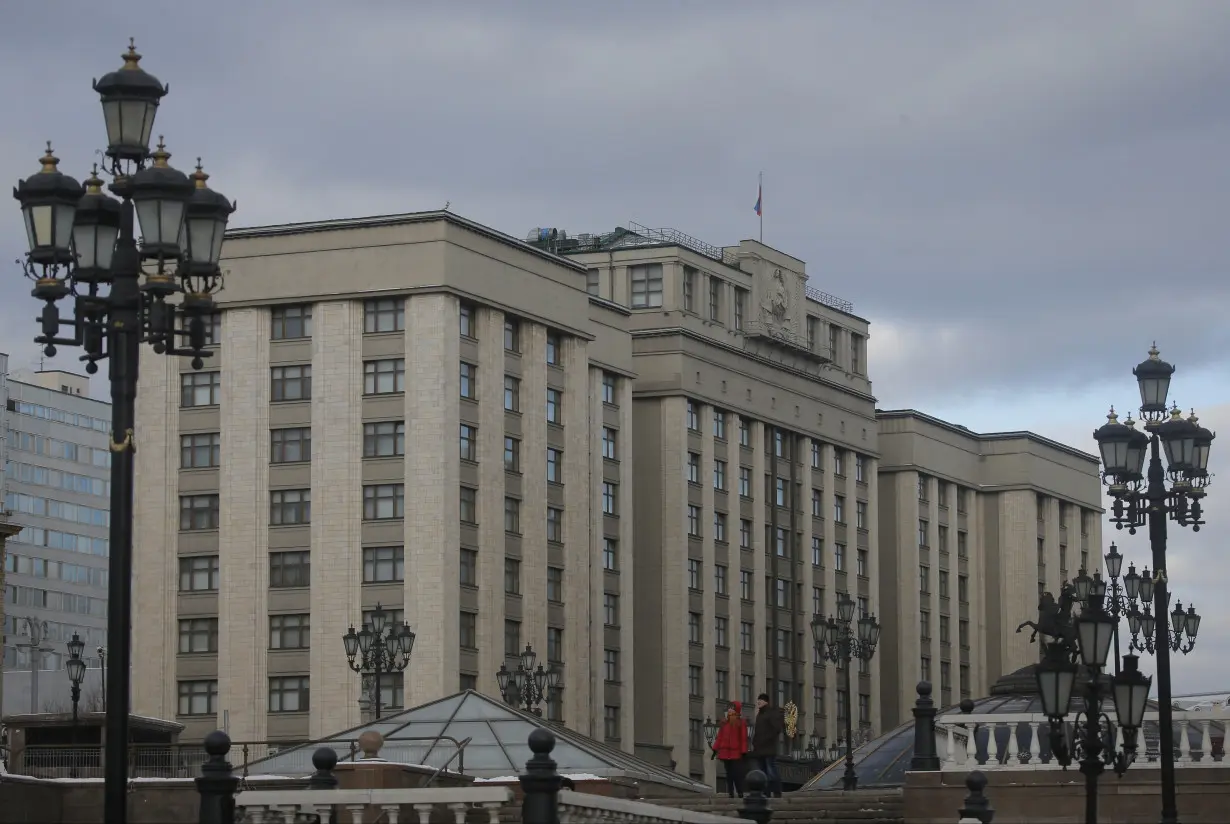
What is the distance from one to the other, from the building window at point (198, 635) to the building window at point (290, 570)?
2503 millimetres

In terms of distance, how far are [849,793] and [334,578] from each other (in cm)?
4411

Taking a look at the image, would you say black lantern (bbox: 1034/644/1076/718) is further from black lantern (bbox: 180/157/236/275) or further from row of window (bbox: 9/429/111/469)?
row of window (bbox: 9/429/111/469)

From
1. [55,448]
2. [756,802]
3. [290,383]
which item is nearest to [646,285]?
[290,383]

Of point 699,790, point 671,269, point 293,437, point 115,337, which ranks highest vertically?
point 671,269

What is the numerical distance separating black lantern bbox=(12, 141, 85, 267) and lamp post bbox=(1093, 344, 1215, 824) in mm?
14605

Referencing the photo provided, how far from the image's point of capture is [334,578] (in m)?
77.4

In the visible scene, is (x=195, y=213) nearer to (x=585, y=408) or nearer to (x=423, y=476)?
(x=423, y=476)

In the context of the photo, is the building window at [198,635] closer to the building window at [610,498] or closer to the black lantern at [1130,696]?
the building window at [610,498]

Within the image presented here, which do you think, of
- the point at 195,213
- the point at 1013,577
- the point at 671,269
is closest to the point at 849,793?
the point at 195,213

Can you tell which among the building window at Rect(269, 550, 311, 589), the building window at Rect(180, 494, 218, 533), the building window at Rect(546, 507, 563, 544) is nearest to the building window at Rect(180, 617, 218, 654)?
the building window at Rect(269, 550, 311, 589)

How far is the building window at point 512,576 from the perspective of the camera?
263ft

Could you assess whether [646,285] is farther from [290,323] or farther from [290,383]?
[290,383]

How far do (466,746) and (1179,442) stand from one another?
9.49 meters

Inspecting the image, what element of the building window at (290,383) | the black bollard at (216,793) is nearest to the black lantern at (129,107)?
the black bollard at (216,793)
